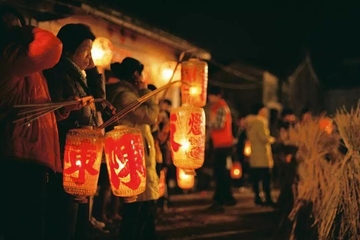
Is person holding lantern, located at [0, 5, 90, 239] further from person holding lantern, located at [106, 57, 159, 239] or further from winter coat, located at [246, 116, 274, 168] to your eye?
winter coat, located at [246, 116, 274, 168]

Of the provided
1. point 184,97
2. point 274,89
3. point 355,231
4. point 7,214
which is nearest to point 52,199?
point 7,214

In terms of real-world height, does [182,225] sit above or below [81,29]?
below

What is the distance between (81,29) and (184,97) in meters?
2.40

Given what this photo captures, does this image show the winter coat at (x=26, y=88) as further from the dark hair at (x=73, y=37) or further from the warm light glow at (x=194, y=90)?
the warm light glow at (x=194, y=90)

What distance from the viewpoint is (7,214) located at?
3.54 m

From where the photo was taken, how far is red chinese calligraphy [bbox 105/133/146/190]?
4.29m

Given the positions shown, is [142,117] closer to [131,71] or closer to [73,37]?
[131,71]

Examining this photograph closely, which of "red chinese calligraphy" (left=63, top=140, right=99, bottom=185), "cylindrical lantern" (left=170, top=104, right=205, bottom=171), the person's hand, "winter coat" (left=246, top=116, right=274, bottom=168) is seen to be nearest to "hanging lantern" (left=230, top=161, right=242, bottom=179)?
"winter coat" (left=246, top=116, right=274, bottom=168)

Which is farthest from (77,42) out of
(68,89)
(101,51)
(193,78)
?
(101,51)

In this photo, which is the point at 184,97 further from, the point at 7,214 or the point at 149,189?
the point at 7,214

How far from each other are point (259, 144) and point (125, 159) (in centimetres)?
659

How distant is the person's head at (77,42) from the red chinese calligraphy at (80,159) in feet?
2.52

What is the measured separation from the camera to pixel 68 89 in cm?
414

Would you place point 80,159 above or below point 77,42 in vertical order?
below
